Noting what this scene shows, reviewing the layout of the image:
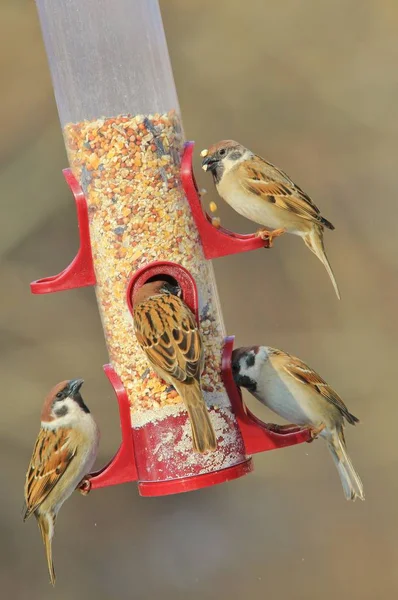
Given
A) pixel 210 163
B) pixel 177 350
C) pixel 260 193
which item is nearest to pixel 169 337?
pixel 177 350

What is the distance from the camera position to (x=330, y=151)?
30.2ft

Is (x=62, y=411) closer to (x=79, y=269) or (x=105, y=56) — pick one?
(x=79, y=269)

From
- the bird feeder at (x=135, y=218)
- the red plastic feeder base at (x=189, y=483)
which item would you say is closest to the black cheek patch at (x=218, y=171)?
the bird feeder at (x=135, y=218)

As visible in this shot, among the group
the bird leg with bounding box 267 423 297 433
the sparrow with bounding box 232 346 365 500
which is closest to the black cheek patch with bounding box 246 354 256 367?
the sparrow with bounding box 232 346 365 500

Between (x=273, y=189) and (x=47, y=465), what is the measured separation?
58.8 inches

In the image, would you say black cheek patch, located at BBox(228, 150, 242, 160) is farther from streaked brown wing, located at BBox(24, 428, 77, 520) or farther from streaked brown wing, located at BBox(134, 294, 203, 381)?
streaked brown wing, located at BBox(24, 428, 77, 520)

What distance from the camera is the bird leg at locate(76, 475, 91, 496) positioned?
18.1 feet

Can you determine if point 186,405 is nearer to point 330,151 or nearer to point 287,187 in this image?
point 287,187

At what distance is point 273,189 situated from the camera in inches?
229

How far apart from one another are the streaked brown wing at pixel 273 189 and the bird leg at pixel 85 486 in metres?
1.39

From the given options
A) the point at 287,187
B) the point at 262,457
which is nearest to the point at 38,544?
the point at 262,457

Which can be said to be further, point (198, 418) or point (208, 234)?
point (208, 234)

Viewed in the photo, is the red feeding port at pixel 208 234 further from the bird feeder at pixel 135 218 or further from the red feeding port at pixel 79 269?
the red feeding port at pixel 79 269

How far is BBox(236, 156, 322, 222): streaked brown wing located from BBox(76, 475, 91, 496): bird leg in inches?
54.7
